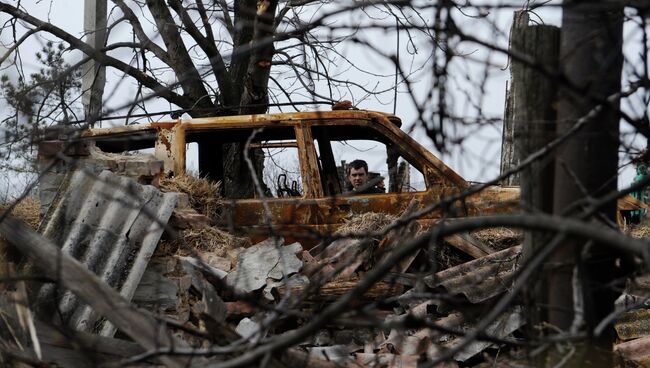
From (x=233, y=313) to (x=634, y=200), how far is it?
377 centimetres

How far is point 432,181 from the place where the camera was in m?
7.68

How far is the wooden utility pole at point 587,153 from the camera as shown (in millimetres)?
3023

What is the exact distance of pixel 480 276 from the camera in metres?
5.89

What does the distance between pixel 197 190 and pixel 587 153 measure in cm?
474

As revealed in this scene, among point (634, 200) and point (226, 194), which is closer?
point (634, 200)

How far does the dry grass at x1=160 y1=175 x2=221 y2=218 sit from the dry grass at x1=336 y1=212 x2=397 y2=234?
1098 millimetres

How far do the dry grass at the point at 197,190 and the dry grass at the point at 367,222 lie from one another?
110 cm

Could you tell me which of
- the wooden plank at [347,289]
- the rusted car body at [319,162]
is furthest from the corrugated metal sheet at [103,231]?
the rusted car body at [319,162]

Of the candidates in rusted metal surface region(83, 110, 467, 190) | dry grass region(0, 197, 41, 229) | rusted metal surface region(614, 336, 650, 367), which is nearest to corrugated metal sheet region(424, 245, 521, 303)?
rusted metal surface region(614, 336, 650, 367)

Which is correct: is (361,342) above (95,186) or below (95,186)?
below

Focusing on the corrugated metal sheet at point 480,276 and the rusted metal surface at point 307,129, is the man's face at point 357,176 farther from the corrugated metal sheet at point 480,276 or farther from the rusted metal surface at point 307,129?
the corrugated metal sheet at point 480,276

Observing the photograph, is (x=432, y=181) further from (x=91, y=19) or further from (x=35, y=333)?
(x=91, y=19)

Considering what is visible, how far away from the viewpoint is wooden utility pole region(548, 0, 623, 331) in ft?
9.92

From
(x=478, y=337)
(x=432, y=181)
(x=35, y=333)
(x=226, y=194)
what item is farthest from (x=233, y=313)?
(x=478, y=337)
